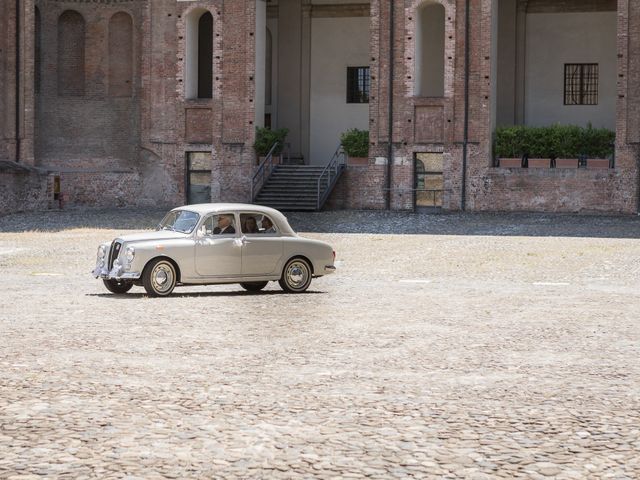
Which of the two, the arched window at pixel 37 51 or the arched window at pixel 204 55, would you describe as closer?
the arched window at pixel 204 55

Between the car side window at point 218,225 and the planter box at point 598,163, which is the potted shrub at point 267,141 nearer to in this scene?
the planter box at point 598,163

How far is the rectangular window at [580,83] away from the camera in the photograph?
127ft

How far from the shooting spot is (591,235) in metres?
28.5

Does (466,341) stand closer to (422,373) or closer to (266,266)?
(422,373)

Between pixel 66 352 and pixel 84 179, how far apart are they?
31.2 metres

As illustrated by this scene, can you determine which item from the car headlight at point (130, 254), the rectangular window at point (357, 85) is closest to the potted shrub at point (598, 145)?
the rectangular window at point (357, 85)

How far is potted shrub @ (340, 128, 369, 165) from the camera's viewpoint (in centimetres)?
3734

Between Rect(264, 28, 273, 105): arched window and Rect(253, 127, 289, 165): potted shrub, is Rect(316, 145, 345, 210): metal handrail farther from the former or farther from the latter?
Rect(264, 28, 273, 105): arched window

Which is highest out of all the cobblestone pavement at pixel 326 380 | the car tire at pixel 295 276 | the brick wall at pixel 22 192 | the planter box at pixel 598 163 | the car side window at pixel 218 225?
the planter box at pixel 598 163

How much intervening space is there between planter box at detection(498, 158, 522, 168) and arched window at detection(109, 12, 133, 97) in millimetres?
13856

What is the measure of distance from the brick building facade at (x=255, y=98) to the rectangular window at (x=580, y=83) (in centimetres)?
42

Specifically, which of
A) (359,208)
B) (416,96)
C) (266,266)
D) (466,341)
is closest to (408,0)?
(416,96)

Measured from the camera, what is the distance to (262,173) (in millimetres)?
37562

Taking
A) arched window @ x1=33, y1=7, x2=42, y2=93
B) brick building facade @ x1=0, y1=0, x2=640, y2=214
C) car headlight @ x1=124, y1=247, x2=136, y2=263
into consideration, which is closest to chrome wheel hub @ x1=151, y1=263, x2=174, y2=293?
car headlight @ x1=124, y1=247, x2=136, y2=263
